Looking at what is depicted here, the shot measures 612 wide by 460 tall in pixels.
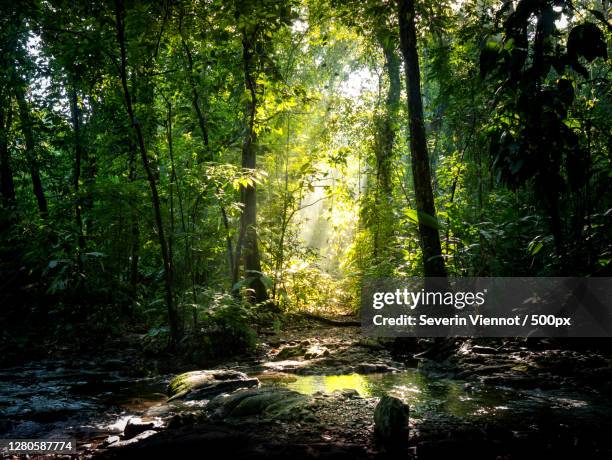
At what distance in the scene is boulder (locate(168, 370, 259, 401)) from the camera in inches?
212

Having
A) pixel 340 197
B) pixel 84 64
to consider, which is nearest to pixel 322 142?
pixel 340 197

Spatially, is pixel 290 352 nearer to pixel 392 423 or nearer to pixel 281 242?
pixel 392 423

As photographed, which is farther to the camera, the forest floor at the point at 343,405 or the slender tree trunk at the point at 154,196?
the slender tree trunk at the point at 154,196

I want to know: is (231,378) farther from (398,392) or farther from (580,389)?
(580,389)

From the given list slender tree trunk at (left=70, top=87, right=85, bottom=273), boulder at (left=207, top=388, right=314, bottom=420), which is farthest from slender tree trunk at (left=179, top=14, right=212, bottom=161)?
boulder at (left=207, top=388, right=314, bottom=420)

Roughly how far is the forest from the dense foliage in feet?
0.17

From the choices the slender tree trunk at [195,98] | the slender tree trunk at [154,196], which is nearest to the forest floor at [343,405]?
the slender tree trunk at [154,196]

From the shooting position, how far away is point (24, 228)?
922cm

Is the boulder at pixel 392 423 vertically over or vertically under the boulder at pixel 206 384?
over

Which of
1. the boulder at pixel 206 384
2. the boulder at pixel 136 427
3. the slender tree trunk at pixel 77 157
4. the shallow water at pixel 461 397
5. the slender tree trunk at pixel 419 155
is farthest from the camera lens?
the slender tree trunk at pixel 77 157

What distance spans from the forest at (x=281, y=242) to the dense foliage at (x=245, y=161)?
0.05 meters

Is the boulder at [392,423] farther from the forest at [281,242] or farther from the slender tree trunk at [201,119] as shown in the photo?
the slender tree trunk at [201,119]

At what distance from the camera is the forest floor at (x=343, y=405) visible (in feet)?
11.8

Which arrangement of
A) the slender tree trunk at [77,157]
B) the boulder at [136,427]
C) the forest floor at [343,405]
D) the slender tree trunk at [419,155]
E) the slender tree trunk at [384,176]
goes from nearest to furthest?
the forest floor at [343,405], the boulder at [136,427], the slender tree trunk at [419,155], the slender tree trunk at [77,157], the slender tree trunk at [384,176]
